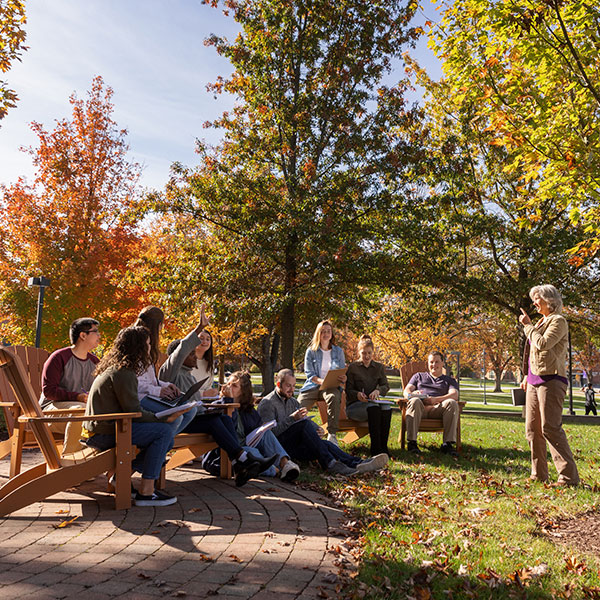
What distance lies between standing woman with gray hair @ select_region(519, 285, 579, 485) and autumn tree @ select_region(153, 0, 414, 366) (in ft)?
23.4

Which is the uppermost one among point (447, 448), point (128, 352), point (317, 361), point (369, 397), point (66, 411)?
point (128, 352)

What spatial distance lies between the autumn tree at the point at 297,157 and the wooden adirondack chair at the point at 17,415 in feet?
21.1

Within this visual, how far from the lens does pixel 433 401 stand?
7.96 metres

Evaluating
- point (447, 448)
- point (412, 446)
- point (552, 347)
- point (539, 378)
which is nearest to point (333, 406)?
point (412, 446)

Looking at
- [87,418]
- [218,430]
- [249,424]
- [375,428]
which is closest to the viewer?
[87,418]

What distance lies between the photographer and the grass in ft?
10.2

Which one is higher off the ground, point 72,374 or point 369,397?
point 72,374

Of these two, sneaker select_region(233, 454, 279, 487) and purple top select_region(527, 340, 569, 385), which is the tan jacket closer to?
purple top select_region(527, 340, 569, 385)

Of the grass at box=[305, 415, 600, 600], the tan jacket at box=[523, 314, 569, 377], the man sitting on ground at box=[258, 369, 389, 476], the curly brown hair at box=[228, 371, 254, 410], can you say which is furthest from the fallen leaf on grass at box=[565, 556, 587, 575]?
the curly brown hair at box=[228, 371, 254, 410]

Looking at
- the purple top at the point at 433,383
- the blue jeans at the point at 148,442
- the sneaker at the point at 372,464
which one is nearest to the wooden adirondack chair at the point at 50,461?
the blue jeans at the point at 148,442

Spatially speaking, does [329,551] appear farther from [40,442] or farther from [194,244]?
[194,244]

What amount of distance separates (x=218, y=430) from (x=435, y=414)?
357 centimetres

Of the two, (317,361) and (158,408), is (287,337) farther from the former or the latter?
(158,408)

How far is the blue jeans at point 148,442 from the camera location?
4.60 meters
